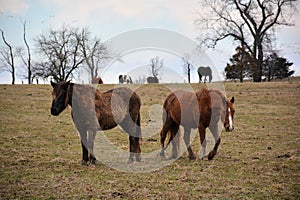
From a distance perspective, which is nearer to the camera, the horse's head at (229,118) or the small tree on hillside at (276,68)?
the horse's head at (229,118)

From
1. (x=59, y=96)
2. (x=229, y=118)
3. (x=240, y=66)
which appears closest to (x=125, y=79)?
(x=240, y=66)

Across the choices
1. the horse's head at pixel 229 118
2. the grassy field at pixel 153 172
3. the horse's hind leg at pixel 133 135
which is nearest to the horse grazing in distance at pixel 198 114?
the horse's head at pixel 229 118

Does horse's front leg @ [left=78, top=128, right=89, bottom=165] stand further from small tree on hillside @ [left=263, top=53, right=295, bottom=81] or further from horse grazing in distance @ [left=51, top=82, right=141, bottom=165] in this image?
small tree on hillside @ [left=263, top=53, right=295, bottom=81]

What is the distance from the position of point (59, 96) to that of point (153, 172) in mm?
2792

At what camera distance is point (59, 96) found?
7.68 metres

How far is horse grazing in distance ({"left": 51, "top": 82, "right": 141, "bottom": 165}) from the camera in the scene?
7785 mm

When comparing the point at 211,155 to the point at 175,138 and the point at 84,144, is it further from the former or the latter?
the point at 84,144

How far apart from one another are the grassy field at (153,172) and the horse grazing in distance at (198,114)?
0.67 m

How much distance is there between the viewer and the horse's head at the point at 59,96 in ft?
25.0

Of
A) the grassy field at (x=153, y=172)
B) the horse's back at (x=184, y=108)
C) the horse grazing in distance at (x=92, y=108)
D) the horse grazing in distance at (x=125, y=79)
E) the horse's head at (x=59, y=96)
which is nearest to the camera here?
the grassy field at (x=153, y=172)

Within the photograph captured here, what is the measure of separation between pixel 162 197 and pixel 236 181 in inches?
71.0

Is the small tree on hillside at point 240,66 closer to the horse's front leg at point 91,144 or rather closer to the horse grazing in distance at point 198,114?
the horse grazing in distance at point 198,114

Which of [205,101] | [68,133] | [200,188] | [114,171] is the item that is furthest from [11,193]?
[68,133]

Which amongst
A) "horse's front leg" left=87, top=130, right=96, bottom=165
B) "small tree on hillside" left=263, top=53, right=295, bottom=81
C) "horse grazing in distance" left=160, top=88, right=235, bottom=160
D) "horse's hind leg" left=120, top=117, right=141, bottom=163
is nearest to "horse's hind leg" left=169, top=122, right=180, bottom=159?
"horse grazing in distance" left=160, top=88, right=235, bottom=160
